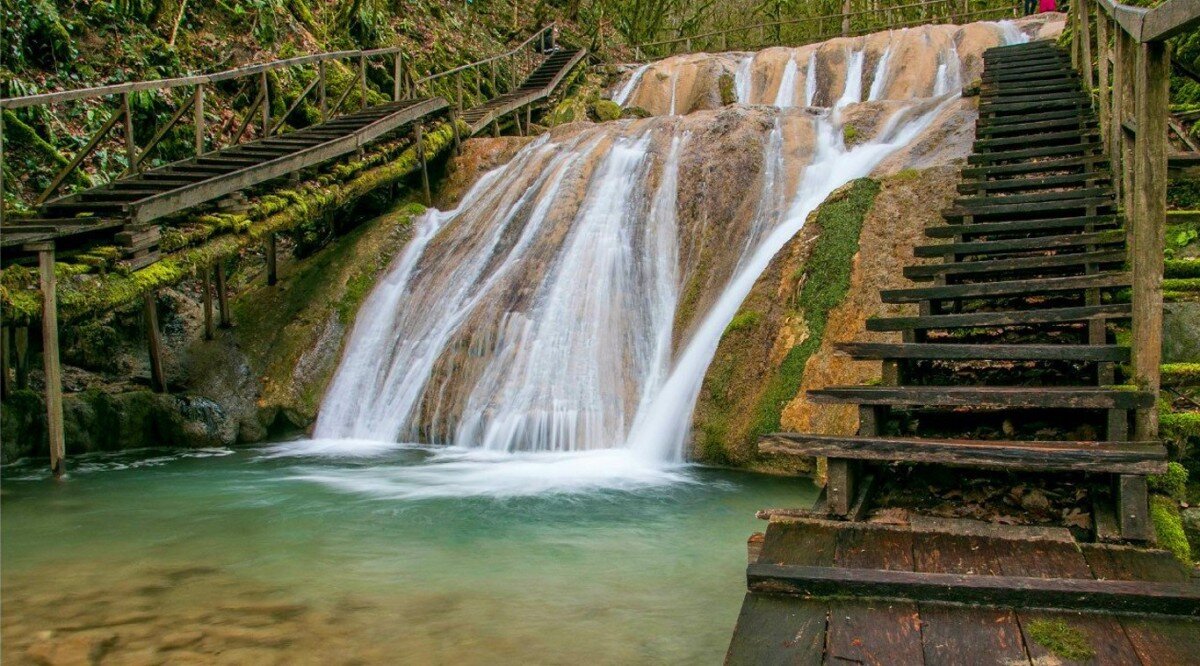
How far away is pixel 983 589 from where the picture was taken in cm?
287

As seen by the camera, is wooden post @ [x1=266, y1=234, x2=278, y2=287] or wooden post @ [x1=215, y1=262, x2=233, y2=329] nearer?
wooden post @ [x1=215, y1=262, x2=233, y2=329]

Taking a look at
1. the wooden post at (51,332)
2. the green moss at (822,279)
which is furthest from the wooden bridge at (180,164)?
the green moss at (822,279)

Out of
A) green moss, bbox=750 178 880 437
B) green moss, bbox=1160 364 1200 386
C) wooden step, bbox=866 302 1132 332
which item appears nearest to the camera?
green moss, bbox=1160 364 1200 386

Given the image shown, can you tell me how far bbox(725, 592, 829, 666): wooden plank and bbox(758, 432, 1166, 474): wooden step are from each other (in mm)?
913

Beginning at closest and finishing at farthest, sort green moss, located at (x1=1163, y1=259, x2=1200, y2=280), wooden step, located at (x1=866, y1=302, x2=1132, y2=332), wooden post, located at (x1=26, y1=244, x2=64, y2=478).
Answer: wooden step, located at (x1=866, y1=302, x2=1132, y2=332)
green moss, located at (x1=1163, y1=259, x2=1200, y2=280)
wooden post, located at (x1=26, y1=244, x2=64, y2=478)

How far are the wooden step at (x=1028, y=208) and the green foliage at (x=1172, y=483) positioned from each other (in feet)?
11.7

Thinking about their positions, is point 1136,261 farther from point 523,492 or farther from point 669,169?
point 669,169

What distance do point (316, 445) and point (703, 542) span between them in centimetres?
572

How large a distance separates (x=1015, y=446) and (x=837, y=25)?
32.4 m

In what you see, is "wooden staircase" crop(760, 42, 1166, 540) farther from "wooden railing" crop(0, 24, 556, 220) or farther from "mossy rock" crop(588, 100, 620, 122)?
"mossy rock" crop(588, 100, 620, 122)

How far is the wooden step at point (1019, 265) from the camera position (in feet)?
19.0

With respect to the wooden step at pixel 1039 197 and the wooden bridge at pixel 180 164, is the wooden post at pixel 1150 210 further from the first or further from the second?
the wooden bridge at pixel 180 164

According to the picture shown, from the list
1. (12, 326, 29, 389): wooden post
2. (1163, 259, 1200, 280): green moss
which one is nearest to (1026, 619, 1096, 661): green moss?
(1163, 259, 1200, 280): green moss

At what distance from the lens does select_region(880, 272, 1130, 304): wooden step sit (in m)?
5.27
